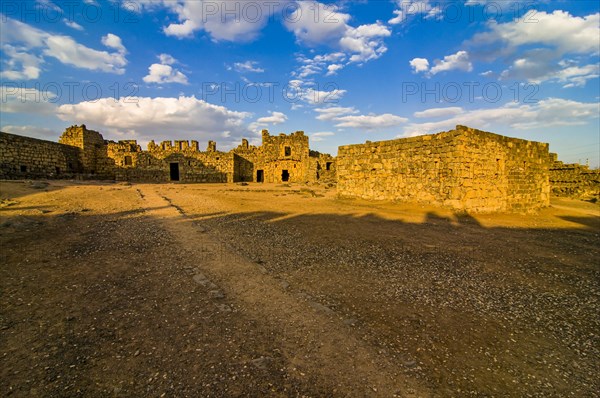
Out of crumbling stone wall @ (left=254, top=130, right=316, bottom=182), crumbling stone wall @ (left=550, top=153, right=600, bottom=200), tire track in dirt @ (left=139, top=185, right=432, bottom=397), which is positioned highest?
crumbling stone wall @ (left=254, top=130, right=316, bottom=182)

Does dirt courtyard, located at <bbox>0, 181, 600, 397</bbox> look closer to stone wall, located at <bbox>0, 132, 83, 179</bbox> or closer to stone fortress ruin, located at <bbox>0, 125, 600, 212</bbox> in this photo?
stone fortress ruin, located at <bbox>0, 125, 600, 212</bbox>

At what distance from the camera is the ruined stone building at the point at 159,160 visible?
76.3 feet

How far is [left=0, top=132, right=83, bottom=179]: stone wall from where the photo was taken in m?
21.3

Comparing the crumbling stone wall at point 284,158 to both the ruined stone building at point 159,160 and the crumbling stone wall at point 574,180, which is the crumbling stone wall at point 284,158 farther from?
the crumbling stone wall at point 574,180

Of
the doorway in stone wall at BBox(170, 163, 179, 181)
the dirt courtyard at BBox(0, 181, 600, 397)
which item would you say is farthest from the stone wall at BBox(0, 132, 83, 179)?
the dirt courtyard at BBox(0, 181, 600, 397)

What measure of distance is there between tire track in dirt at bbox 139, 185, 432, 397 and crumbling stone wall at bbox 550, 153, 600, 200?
2965 centimetres

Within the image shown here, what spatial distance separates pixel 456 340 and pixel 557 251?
6.26 meters

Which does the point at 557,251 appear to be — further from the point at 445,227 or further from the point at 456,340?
the point at 456,340

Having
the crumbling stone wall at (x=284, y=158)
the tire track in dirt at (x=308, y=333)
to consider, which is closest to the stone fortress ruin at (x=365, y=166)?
the crumbling stone wall at (x=284, y=158)

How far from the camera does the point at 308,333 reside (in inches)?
129

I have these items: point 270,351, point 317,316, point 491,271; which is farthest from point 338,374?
point 491,271

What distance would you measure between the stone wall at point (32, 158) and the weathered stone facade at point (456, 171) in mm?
25203

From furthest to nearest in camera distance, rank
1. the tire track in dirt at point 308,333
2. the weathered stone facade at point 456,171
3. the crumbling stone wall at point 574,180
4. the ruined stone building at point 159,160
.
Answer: the crumbling stone wall at point 574,180, the ruined stone building at point 159,160, the weathered stone facade at point 456,171, the tire track in dirt at point 308,333

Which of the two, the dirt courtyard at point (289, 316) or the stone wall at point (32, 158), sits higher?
the stone wall at point (32, 158)
